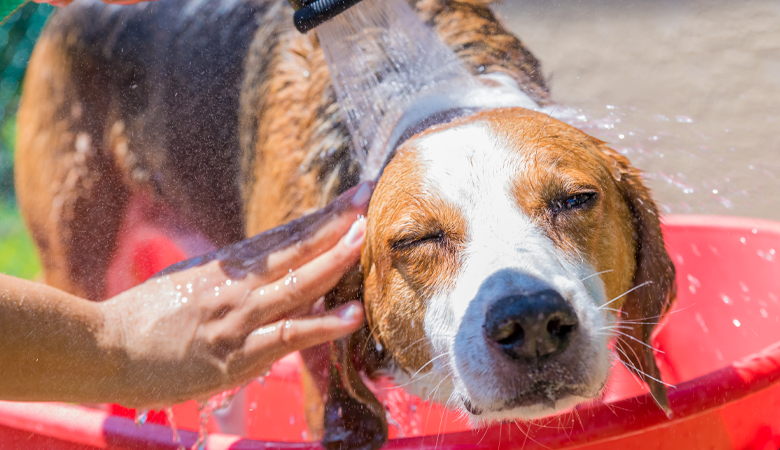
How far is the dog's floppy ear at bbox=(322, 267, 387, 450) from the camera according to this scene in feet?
6.76

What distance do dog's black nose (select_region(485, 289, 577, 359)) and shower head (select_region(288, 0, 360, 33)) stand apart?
1385 millimetres

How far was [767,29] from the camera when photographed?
15.8 ft

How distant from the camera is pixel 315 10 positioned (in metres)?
2.29

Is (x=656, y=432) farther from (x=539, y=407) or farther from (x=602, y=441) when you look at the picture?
(x=539, y=407)

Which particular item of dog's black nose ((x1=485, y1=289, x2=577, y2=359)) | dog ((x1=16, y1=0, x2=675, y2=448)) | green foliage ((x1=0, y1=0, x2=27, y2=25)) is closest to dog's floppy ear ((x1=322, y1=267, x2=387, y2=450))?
dog ((x1=16, y1=0, x2=675, y2=448))

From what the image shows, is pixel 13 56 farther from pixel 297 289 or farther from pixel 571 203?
pixel 571 203

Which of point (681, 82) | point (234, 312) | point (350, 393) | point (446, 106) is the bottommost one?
point (681, 82)

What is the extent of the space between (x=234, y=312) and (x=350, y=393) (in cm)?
51

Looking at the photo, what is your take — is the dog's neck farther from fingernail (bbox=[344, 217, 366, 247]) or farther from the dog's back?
the dog's back

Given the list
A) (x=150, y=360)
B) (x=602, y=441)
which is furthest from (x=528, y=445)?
(x=150, y=360)

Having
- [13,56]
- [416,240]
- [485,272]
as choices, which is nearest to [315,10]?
[416,240]

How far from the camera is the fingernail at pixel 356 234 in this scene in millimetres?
2146

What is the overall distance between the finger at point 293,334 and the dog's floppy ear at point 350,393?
0.10 m

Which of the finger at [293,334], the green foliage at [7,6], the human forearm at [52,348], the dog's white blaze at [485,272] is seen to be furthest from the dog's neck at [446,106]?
the green foliage at [7,6]
